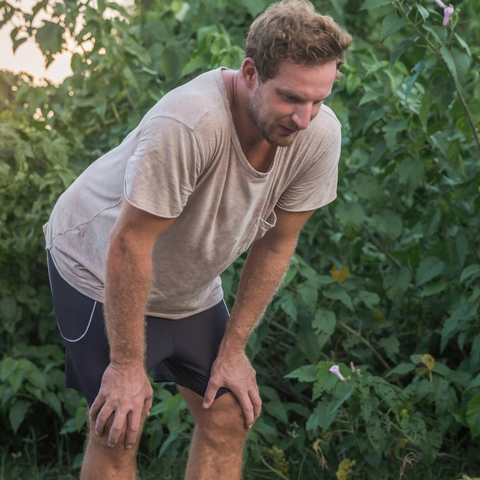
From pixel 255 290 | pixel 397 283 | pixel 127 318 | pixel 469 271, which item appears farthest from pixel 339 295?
pixel 127 318

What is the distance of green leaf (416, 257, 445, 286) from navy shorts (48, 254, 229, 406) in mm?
905

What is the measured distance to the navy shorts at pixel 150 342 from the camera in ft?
6.81

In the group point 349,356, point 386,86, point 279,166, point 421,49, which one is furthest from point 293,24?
point 349,356

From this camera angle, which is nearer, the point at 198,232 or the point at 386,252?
the point at 198,232

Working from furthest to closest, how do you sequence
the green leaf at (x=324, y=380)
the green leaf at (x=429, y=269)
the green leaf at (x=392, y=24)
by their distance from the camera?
1. the green leaf at (x=429, y=269)
2. the green leaf at (x=324, y=380)
3. the green leaf at (x=392, y=24)

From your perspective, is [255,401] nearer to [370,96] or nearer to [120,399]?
[120,399]

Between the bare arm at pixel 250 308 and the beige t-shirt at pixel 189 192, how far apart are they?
0.10m

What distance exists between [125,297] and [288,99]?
0.68 meters

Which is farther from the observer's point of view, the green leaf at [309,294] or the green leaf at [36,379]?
the green leaf at [36,379]

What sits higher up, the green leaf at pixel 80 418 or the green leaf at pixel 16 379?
the green leaf at pixel 16 379

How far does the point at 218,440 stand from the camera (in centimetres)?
227

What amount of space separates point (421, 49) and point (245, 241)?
3.29 ft

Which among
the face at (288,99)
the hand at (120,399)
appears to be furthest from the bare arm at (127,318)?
the face at (288,99)

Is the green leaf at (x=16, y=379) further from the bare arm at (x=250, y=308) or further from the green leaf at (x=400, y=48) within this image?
the green leaf at (x=400, y=48)
